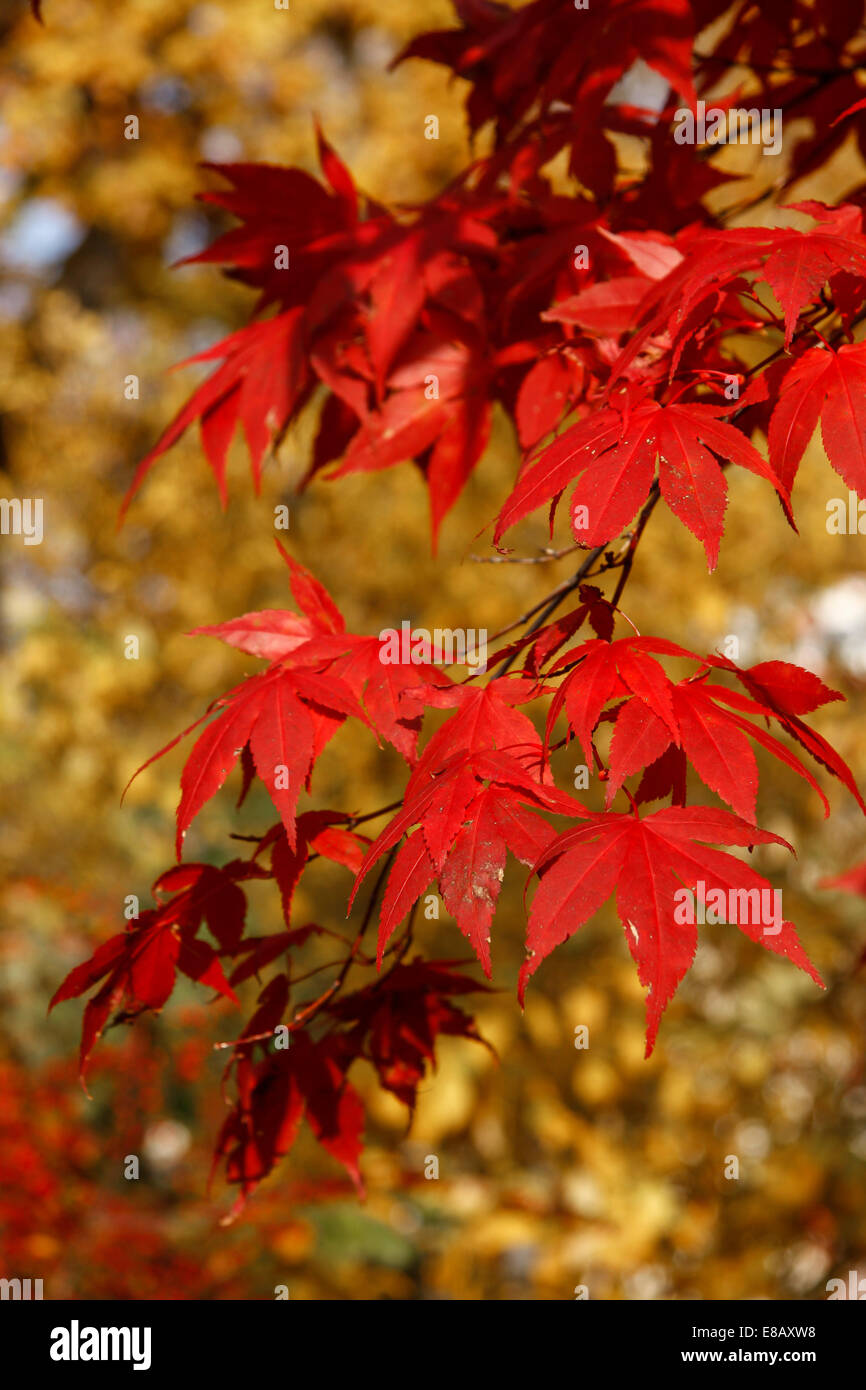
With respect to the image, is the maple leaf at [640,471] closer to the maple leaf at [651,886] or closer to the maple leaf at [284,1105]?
the maple leaf at [651,886]

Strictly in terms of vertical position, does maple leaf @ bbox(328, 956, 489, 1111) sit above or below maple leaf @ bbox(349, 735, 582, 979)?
below

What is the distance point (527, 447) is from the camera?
1.13m

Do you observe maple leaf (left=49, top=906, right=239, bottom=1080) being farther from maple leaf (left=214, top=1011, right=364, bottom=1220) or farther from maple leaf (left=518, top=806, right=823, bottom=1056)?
maple leaf (left=518, top=806, right=823, bottom=1056)

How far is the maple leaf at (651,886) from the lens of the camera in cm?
70

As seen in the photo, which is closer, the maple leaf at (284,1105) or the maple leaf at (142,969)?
the maple leaf at (142,969)

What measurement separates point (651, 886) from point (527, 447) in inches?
21.3

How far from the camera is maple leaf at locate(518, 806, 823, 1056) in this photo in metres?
0.70

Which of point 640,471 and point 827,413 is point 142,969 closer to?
point 640,471

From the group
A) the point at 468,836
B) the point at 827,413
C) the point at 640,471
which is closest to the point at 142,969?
the point at 468,836

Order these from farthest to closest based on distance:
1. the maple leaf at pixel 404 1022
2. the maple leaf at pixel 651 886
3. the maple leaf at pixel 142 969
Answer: the maple leaf at pixel 404 1022, the maple leaf at pixel 142 969, the maple leaf at pixel 651 886

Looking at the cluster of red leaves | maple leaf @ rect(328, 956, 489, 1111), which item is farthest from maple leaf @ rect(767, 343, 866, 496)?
maple leaf @ rect(328, 956, 489, 1111)

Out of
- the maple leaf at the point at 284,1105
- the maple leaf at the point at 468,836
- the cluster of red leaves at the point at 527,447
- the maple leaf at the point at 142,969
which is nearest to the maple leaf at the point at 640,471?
the cluster of red leaves at the point at 527,447

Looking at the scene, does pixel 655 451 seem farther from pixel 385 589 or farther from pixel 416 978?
pixel 385 589

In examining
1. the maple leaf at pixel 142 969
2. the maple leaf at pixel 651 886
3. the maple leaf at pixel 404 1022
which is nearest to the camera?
the maple leaf at pixel 651 886
